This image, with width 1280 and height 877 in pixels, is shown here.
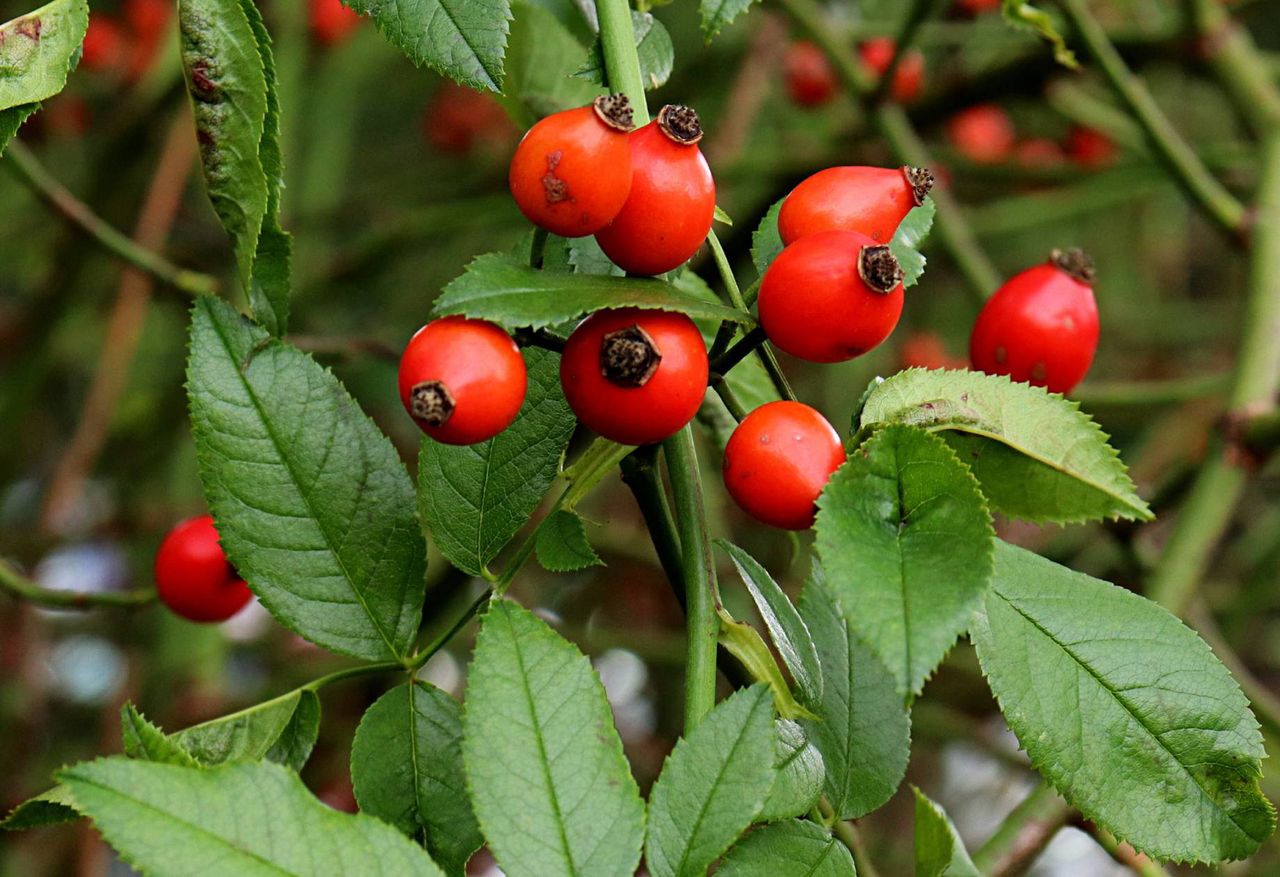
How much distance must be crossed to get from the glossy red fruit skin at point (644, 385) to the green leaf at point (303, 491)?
0.23 metres

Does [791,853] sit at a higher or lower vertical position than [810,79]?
higher

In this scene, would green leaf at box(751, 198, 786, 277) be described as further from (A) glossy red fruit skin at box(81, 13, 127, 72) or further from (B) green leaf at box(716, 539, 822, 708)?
(A) glossy red fruit skin at box(81, 13, 127, 72)

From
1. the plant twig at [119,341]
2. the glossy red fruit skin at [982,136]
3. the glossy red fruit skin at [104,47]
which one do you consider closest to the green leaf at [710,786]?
the plant twig at [119,341]

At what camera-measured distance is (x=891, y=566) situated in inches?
31.0

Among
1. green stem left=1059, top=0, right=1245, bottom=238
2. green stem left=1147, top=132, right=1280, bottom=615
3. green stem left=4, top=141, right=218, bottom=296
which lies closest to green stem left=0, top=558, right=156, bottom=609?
green stem left=4, top=141, right=218, bottom=296

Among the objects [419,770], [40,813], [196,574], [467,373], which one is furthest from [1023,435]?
[196,574]

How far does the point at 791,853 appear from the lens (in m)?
0.92

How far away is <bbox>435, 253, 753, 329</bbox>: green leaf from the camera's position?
0.82 metres

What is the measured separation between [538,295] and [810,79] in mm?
2931

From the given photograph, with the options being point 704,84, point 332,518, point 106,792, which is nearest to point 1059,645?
point 332,518

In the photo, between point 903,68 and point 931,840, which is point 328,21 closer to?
point 903,68

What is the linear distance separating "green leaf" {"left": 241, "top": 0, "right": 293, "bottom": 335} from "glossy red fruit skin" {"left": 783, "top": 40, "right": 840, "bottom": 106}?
2.73 metres

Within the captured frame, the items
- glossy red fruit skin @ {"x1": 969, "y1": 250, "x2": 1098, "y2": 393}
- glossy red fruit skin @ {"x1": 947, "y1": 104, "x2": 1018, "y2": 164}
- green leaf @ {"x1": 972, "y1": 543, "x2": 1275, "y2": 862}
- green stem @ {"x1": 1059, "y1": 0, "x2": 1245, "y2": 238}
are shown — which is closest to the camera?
green leaf @ {"x1": 972, "y1": 543, "x2": 1275, "y2": 862}

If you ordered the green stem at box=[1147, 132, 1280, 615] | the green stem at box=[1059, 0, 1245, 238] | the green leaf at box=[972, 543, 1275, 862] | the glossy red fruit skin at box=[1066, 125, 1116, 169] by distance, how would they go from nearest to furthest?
the green leaf at box=[972, 543, 1275, 862] → the green stem at box=[1147, 132, 1280, 615] → the green stem at box=[1059, 0, 1245, 238] → the glossy red fruit skin at box=[1066, 125, 1116, 169]
